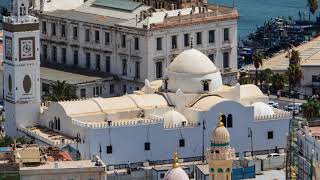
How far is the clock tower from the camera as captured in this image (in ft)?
338

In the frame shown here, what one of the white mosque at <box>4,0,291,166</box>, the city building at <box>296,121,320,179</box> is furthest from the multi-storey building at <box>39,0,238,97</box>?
the city building at <box>296,121,320,179</box>

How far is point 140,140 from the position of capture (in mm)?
99562

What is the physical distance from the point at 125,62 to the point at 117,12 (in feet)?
17.7

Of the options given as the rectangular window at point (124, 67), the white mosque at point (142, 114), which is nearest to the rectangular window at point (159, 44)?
the rectangular window at point (124, 67)

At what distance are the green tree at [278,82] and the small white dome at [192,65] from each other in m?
19.1

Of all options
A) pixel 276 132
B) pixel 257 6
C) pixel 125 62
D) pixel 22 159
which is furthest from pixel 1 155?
pixel 257 6

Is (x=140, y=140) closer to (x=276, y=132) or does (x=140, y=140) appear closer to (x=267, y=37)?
(x=276, y=132)

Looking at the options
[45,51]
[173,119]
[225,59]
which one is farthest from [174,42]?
[173,119]

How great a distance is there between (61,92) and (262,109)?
14.7 m

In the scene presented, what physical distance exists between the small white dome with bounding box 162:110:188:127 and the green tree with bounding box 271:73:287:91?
2214 centimetres

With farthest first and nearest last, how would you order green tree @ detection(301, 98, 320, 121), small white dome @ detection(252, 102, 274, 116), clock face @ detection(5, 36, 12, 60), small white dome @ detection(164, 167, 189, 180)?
green tree @ detection(301, 98, 320, 121) < small white dome @ detection(252, 102, 274, 116) < clock face @ detection(5, 36, 12, 60) < small white dome @ detection(164, 167, 189, 180)

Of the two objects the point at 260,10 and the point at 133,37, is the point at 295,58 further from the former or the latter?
the point at 260,10

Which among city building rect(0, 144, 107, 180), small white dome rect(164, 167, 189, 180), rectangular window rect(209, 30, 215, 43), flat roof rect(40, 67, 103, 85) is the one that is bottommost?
city building rect(0, 144, 107, 180)

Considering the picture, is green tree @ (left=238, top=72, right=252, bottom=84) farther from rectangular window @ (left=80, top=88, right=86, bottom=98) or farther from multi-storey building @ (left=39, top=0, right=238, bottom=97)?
rectangular window @ (left=80, top=88, right=86, bottom=98)
